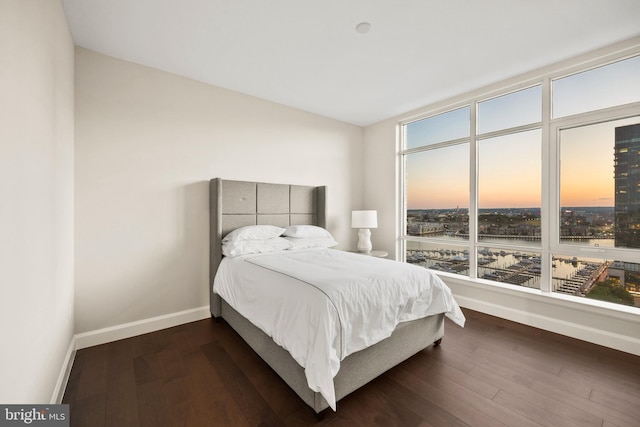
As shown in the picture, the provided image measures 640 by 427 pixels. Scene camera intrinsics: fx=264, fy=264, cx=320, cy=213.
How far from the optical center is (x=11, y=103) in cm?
104

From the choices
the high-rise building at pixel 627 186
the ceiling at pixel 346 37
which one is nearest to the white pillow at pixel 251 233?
the ceiling at pixel 346 37

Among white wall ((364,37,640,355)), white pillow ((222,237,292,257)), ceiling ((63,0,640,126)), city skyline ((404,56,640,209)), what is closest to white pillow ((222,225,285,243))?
white pillow ((222,237,292,257))

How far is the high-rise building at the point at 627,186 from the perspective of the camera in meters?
2.36

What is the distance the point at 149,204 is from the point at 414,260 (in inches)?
141

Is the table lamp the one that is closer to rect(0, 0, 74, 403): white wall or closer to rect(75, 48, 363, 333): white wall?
rect(75, 48, 363, 333): white wall

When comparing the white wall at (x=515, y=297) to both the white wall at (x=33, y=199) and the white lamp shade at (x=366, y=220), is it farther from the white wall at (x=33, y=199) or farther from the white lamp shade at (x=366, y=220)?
the white wall at (x=33, y=199)

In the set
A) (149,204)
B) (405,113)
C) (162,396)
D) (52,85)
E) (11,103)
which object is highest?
(405,113)

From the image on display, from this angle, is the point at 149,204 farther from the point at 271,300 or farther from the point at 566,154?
the point at 566,154

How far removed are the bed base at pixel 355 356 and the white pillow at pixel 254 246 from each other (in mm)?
656

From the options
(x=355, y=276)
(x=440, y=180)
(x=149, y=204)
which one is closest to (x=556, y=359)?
(x=355, y=276)

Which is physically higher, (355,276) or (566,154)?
(566,154)

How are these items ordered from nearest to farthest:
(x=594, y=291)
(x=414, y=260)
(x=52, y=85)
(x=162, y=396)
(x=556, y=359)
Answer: (x=52, y=85)
(x=162, y=396)
(x=556, y=359)
(x=594, y=291)
(x=414, y=260)

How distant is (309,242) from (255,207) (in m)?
0.80

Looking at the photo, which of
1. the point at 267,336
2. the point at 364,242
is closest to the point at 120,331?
the point at 267,336
